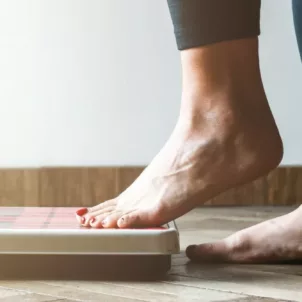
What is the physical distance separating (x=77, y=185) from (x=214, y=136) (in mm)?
1097

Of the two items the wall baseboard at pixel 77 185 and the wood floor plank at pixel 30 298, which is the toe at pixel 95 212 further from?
the wall baseboard at pixel 77 185

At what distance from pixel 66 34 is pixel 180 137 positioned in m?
1.07

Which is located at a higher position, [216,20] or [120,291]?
[216,20]

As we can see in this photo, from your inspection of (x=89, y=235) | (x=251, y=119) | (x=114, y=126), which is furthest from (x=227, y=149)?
(x=114, y=126)

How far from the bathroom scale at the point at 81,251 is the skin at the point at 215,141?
5cm

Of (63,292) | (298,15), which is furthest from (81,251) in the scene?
(298,15)

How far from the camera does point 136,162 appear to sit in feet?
6.82

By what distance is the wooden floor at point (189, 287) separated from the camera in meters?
0.81

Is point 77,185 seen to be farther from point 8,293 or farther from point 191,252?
point 8,293

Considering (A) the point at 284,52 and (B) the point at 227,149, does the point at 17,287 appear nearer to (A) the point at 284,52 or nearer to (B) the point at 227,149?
(B) the point at 227,149

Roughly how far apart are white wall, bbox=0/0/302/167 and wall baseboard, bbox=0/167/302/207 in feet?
0.09

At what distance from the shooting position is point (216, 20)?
3.22 feet

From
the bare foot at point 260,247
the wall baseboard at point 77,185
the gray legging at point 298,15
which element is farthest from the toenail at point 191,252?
the wall baseboard at point 77,185

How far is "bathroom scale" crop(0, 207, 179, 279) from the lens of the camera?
35.9 inches
